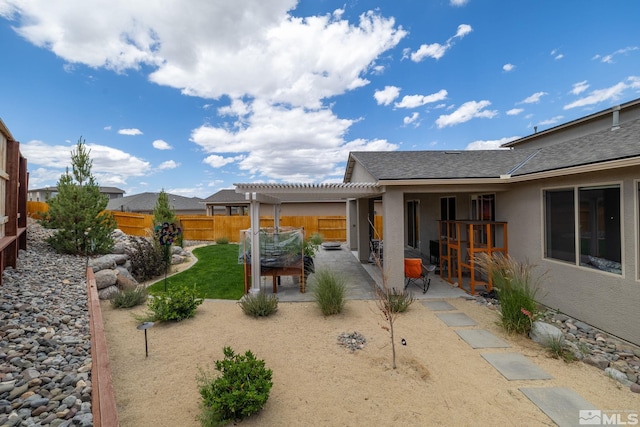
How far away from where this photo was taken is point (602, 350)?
4.28m

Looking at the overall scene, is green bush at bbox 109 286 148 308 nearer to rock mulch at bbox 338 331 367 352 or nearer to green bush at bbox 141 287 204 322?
green bush at bbox 141 287 204 322

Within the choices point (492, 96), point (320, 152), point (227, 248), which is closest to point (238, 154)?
point (320, 152)

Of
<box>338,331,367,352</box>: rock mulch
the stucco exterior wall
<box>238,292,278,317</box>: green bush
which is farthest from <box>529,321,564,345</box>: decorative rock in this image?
<box>238,292,278,317</box>: green bush

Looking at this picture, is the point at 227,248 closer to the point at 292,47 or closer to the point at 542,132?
the point at 292,47

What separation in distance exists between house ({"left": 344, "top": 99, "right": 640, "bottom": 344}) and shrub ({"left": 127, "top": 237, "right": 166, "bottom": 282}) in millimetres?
7526

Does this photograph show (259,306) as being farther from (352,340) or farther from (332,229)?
(332,229)

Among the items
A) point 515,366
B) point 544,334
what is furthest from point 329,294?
point 544,334

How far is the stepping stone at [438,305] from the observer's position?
633cm

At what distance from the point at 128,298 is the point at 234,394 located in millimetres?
5203

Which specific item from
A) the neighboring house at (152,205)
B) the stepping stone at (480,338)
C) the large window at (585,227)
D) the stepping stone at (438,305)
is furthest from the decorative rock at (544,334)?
the neighboring house at (152,205)

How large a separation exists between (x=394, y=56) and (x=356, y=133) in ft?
17.4

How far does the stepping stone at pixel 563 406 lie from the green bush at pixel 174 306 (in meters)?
5.71

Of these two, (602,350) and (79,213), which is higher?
(79,213)

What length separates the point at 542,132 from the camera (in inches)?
480
